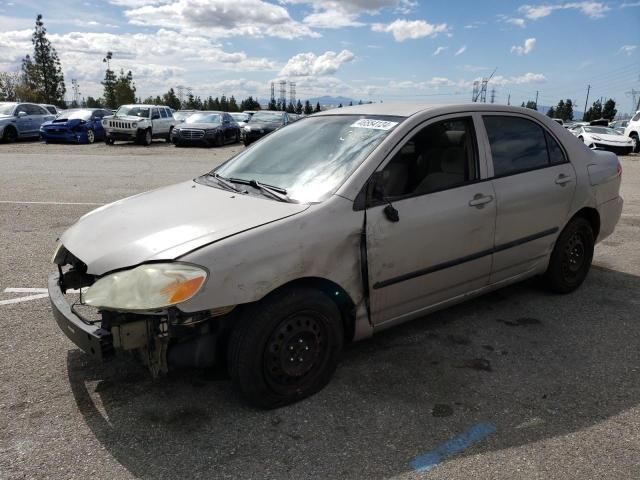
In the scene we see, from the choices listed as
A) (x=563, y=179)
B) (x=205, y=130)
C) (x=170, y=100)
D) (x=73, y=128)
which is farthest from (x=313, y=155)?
(x=170, y=100)

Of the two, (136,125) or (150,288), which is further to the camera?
(136,125)

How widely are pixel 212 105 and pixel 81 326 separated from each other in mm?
107408

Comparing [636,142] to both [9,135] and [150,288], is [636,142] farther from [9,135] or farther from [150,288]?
[9,135]

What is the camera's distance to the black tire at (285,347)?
2670mm

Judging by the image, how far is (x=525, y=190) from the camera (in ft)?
Result: 12.8

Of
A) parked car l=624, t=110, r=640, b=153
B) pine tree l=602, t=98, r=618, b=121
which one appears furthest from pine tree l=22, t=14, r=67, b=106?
pine tree l=602, t=98, r=618, b=121

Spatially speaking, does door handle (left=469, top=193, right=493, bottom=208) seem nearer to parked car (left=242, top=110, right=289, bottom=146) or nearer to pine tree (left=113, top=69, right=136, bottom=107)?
parked car (left=242, top=110, right=289, bottom=146)

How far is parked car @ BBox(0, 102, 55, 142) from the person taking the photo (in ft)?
72.9

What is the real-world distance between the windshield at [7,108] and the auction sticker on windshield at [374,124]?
2393 cm

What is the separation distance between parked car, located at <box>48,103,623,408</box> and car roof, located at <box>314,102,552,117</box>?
22 millimetres

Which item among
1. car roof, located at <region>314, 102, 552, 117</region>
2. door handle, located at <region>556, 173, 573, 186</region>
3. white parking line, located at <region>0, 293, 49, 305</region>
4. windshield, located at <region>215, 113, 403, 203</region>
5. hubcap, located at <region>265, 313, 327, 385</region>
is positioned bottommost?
white parking line, located at <region>0, 293, 49, 305</region>

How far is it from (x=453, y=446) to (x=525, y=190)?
209 centimetres

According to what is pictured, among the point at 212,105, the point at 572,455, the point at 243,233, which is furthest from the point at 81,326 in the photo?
the point at 212,105

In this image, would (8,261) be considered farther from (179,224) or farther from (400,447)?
(400,447)
